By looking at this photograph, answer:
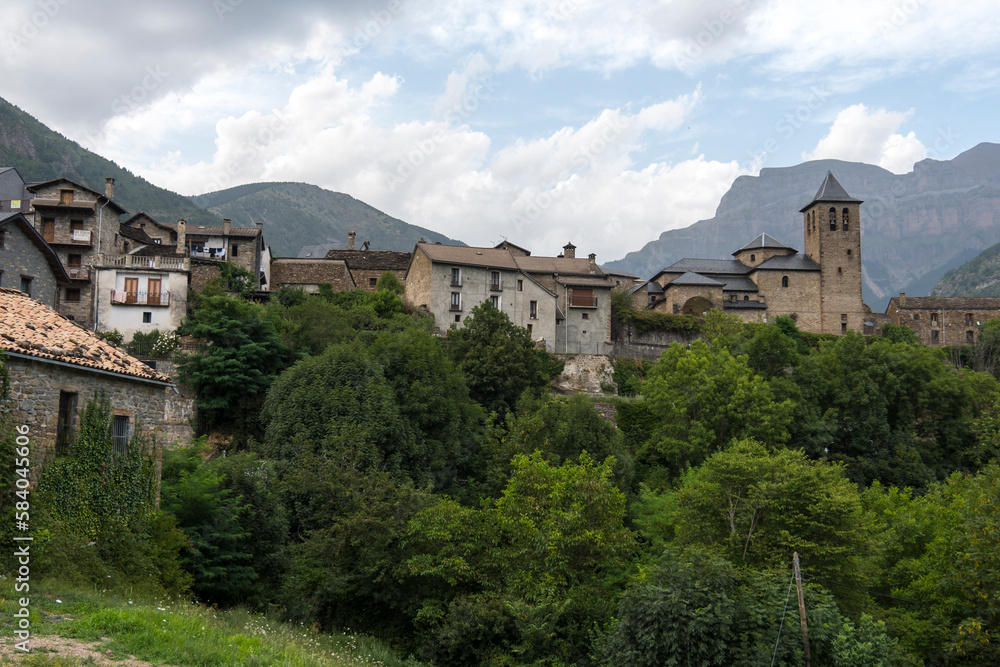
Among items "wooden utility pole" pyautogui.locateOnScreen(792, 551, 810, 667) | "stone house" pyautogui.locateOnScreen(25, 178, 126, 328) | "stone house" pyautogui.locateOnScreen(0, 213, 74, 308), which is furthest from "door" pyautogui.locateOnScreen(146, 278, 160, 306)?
"wooden utility pole" pyautogui.locateOnScreen(792, 551, 810, 667)

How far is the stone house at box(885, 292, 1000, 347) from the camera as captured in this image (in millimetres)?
80875

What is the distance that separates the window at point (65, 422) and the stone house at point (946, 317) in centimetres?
8281

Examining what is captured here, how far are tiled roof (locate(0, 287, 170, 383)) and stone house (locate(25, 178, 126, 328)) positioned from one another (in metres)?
29.3

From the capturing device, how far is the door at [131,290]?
1699 inches

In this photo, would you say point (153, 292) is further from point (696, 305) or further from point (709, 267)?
point (709, 267)

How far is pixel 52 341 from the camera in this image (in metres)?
15.2

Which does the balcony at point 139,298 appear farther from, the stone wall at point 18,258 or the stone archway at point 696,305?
the stone archway at point 696,305

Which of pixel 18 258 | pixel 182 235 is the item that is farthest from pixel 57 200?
pixel 18 258

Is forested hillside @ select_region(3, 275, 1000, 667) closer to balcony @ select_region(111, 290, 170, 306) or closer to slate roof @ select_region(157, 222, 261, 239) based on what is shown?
balcony @ select_region(111, 290, 170, 306)

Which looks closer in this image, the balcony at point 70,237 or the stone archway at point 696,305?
the balcony at point 70,237

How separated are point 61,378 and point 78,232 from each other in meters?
37.8

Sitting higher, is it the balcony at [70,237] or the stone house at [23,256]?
the balcony at [70,237]

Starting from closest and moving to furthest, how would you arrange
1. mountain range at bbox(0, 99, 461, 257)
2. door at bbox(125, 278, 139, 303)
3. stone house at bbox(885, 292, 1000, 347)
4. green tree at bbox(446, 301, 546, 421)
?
green tree at bbox(446, 301, 546, 421) → door at bbox(125, 278, 139, 303) → stone house at bbox(885, 292, 1000, 347) → mountain range at bbox(0, 99, 461, 257)

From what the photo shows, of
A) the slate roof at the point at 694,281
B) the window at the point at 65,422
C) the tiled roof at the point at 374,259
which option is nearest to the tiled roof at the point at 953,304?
the slate roof at the point at 694,281
